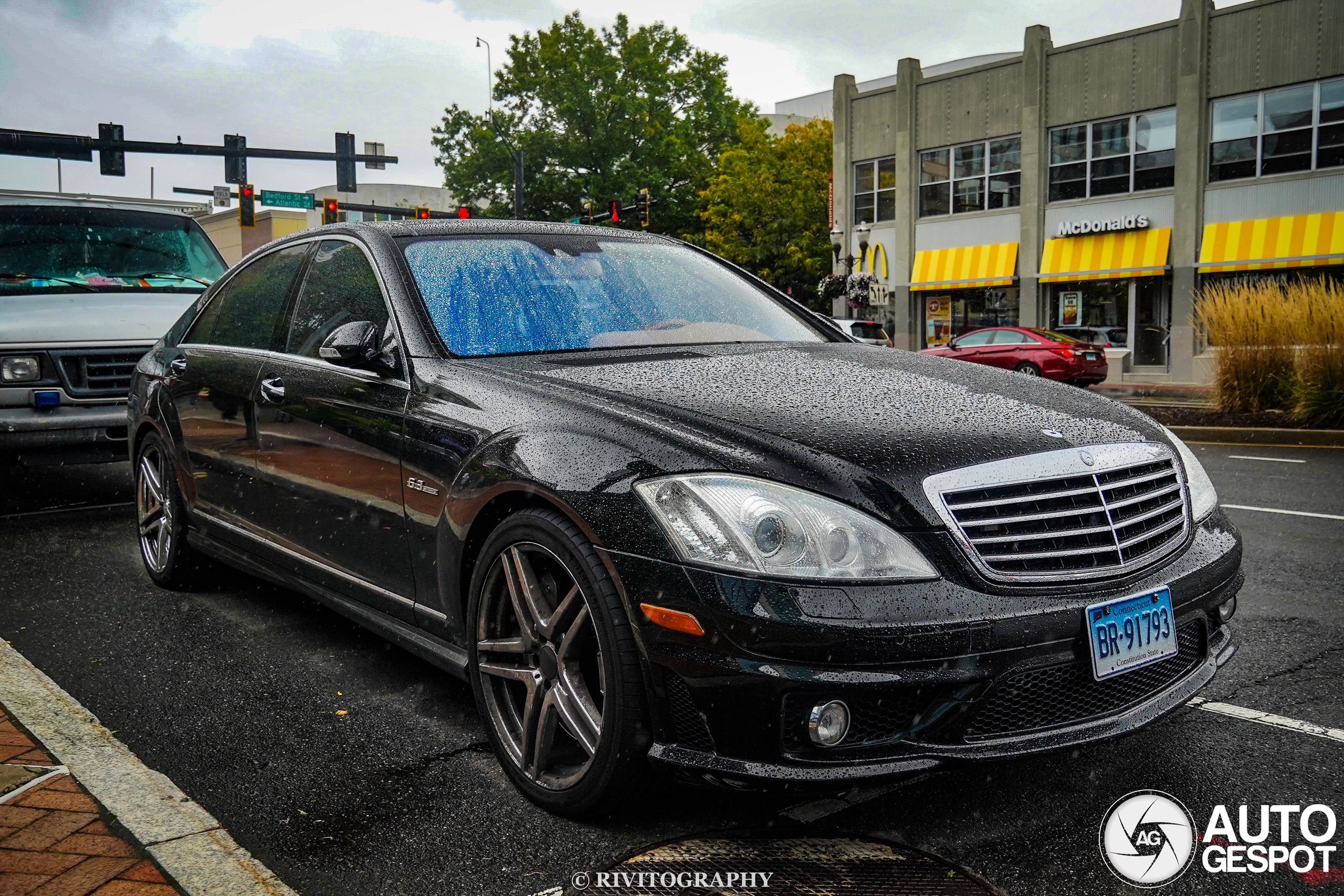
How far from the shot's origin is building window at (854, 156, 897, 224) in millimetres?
36188

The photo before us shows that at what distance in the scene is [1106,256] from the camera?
30219mm

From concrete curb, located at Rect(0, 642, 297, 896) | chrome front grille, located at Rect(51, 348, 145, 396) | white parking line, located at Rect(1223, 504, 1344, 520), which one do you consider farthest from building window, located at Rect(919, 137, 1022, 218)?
concrete curb, located at Rect(0, 642, 297, 896)

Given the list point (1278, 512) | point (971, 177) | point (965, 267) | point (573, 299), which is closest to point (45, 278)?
point (573, 299)

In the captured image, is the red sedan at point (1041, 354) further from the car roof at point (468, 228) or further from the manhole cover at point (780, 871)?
the manhole cover at point (780, 871)

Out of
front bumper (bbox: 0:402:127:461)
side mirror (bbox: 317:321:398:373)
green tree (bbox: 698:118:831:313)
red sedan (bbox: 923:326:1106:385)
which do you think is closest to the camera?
side mirror (bbox: 317:321:398:373)

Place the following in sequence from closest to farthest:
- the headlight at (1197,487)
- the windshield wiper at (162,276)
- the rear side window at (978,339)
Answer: the headlight at (1197,487), the windshield wiper at (162,276), the rear side window at (978,339)

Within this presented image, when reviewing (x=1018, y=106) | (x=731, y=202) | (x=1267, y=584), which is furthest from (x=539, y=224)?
(x=731, y=202)

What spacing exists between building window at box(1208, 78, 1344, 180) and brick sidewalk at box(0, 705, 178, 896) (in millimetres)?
30170

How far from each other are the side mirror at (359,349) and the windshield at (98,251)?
4.94 meters

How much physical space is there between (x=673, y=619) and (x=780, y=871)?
64cm

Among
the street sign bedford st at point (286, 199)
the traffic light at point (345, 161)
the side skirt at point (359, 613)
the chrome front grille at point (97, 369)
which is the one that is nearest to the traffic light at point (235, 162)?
the traffic light at point (345, 161)

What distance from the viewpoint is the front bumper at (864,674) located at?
2.35 metres

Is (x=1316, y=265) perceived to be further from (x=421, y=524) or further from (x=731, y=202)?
(x=421, y=524)

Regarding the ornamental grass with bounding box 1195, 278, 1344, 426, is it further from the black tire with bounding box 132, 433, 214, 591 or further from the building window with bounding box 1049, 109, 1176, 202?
the building window with bounding box 1049, 109, 1176, 202
